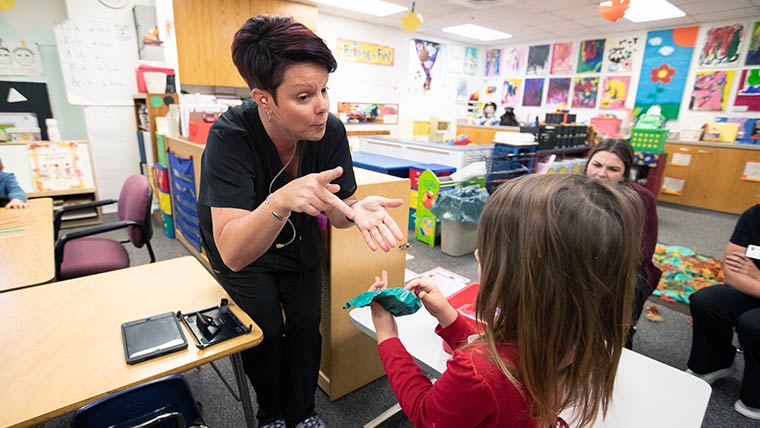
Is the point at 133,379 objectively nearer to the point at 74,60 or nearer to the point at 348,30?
the point at 74,60

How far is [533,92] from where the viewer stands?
7.20 meters

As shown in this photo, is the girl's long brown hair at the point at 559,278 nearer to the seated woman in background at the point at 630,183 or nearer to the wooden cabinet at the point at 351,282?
the wooden cabinet at the point at 351,282

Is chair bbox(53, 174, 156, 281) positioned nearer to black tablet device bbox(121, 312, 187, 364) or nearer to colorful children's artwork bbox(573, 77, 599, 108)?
black tablet device bbox(121, 312, 187, 364)

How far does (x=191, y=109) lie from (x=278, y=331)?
219 centimetres

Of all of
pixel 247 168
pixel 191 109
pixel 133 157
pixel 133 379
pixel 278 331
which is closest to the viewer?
pixel 133 379

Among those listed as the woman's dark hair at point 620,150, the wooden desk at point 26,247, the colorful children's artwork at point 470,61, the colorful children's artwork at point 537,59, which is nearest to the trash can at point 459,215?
the woman's dark hair at point 620,150

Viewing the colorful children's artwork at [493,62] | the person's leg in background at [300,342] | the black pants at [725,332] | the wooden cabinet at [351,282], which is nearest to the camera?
the person's leg in background at [300,342]

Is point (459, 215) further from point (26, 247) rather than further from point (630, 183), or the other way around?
point (26, 247)

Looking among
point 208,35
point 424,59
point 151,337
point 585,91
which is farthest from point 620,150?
point 424,59

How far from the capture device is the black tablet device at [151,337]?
0.86m

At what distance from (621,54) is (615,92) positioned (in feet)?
1.86

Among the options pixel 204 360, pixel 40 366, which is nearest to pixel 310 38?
pixel 204 360

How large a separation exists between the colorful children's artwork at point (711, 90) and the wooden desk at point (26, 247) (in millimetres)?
7088

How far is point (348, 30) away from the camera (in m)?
6.00
